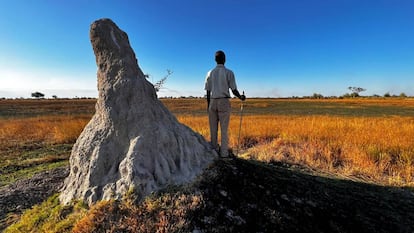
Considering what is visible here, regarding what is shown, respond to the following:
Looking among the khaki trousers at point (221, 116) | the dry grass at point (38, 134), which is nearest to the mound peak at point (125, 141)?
the khaki trousers at point (221, 116)

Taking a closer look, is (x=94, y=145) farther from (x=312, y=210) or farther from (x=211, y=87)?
(x=312, y=210)

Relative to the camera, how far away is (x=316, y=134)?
1080 centimetres

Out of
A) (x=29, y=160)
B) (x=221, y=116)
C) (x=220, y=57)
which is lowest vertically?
(x=29, y=160)

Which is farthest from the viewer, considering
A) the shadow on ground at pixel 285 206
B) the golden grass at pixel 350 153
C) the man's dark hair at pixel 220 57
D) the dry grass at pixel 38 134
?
the dry grass at pixel 38 134

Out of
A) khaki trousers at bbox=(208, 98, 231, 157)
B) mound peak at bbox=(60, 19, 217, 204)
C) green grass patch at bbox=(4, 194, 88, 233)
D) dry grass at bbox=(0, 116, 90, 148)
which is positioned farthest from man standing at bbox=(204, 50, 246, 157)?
dry grass at bbox=(0, 116, 90, 148)

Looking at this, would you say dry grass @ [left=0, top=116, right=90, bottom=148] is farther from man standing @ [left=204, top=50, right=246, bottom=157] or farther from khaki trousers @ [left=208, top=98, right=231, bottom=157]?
man standing @ [left=204, top=50, right=246, bottom=157]

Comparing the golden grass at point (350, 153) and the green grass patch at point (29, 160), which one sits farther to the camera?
the green grass patch at point (29, 160)

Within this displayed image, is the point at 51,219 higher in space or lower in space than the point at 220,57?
lower

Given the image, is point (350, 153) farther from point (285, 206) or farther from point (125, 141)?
point (125, 141)

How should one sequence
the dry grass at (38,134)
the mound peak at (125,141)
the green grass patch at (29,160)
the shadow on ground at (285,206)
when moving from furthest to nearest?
the dry grass at (38,134)
the green grass patch at (29,160)
the mound peak at (125,141)
the shadow on ground at (285,206)

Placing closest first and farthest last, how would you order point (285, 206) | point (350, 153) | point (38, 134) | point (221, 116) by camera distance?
point (285, 206) → point (221, 116) → point (350, 153) → point (38, 134)

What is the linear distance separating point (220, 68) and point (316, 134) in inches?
299

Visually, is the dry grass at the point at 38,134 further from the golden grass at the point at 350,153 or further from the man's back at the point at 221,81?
the man's back at the point at 221,81

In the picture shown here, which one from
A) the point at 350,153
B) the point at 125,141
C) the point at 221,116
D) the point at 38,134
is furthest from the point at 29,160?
the point at 350,153
